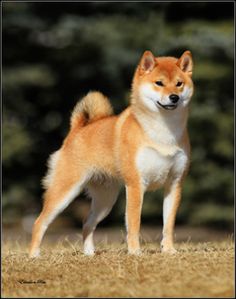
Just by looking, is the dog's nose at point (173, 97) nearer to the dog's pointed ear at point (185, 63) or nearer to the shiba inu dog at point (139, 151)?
the shiba inu dog at point (139, 151)

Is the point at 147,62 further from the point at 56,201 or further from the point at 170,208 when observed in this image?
the point at 56,201

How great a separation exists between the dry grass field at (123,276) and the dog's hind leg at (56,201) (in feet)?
3.19

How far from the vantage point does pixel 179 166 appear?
6.32 metres

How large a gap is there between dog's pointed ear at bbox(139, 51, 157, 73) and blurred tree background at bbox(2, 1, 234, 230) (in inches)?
370

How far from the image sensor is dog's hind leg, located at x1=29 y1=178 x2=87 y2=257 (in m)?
6.74

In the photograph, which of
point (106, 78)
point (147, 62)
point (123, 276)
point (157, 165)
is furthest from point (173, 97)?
point (106, 78)

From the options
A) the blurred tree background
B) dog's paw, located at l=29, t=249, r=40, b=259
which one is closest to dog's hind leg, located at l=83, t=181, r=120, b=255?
dog's paw, located at l=29, t=249, r=40, b=259

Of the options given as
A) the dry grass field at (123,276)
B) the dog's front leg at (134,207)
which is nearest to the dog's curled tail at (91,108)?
the dog's front leg at (134,207)

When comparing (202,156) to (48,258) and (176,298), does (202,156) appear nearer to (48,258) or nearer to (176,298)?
(48,258)

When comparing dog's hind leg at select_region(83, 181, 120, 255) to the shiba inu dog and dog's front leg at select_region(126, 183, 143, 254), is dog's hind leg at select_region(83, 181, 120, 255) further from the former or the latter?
dog's front leg at select_region(126, 183, 143, 254)

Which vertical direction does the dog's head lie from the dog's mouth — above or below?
above

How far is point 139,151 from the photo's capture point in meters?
6.23

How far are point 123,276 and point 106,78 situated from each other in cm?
1262

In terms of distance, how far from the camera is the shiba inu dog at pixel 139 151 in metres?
6.22
